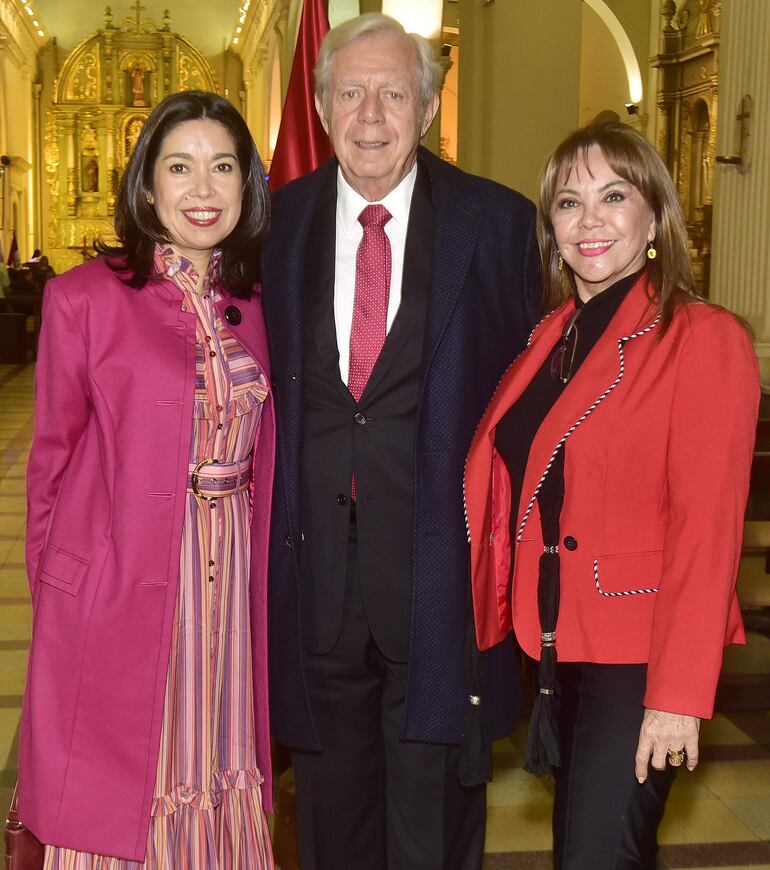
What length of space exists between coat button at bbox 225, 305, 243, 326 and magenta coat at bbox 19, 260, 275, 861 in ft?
0.43

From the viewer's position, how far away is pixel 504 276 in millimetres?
2330

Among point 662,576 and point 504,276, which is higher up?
point 504,276

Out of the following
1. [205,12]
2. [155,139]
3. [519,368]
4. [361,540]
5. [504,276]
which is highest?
[205,12]

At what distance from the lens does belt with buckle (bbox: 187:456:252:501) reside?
2232 mm

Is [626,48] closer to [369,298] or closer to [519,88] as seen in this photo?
[519,88]

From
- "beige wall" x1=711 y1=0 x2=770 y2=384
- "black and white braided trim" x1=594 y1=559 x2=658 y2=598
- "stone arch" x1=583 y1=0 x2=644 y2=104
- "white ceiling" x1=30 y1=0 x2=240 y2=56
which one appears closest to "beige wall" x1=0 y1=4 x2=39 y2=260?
"white ceiling" x1=30 y1=0 x2=240 y2=56

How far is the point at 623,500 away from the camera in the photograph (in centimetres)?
185

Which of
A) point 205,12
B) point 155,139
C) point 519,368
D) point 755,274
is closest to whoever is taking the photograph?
point 519,368

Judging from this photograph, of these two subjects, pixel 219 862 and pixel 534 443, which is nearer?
pixel 534 443

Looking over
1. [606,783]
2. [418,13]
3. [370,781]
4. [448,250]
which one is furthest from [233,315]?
[418,13]

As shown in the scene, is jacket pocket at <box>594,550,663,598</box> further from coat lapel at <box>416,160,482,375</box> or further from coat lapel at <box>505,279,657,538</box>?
coat lapel at <box>416,160,482,375</box>

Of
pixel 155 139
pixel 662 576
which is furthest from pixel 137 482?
pixel 662 576

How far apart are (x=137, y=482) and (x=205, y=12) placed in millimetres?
28437

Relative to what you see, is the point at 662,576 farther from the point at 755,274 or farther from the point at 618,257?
the point at 755,274
